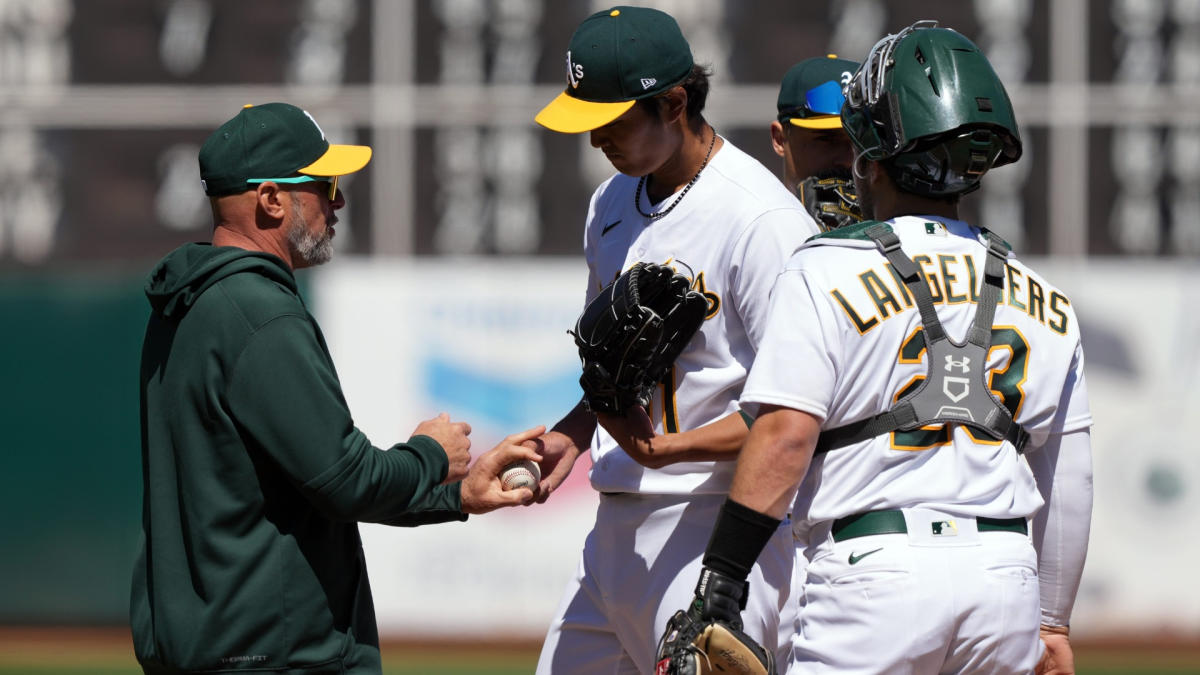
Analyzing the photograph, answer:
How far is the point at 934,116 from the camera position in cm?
314

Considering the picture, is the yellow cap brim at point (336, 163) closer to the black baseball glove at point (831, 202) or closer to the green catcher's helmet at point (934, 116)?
the green catcher's helmet at point (934, 116)

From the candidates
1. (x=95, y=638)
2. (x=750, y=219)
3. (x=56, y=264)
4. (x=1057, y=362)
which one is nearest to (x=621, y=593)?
(x=750, y=219)

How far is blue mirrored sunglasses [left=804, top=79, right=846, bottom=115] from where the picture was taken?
442cm

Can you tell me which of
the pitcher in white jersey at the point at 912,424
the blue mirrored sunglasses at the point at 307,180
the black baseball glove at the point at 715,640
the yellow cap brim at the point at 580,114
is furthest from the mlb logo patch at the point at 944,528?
the blue mirrored sunglasses at the point at 307,180

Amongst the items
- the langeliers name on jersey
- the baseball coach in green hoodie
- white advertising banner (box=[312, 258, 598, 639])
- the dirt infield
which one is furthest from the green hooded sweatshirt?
white advertising banner (box=[312, 258, 598, 639])

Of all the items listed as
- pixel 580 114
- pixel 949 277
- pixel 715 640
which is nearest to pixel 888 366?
pixel 949 277

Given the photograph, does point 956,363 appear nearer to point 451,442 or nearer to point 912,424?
point 912,424

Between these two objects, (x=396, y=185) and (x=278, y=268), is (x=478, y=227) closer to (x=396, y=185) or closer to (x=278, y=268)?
(x=396, y=185)

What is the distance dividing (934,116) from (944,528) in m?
0.83

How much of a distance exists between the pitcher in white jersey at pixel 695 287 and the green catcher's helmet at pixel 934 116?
0.52 metres

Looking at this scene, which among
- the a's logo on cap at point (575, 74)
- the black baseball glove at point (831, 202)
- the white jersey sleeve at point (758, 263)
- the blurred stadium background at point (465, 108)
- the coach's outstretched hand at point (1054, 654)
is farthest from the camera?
the blurred stadium background at point (465, 108)

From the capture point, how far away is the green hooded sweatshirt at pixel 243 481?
3.26 meters

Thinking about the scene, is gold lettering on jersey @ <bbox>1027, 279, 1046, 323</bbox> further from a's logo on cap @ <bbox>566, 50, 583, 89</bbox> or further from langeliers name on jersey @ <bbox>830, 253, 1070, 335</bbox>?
a's logo on cap @ <bbox>566, 50, 583, 89</bbox>

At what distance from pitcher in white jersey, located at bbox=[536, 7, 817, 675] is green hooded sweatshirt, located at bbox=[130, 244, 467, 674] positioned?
0.71m
